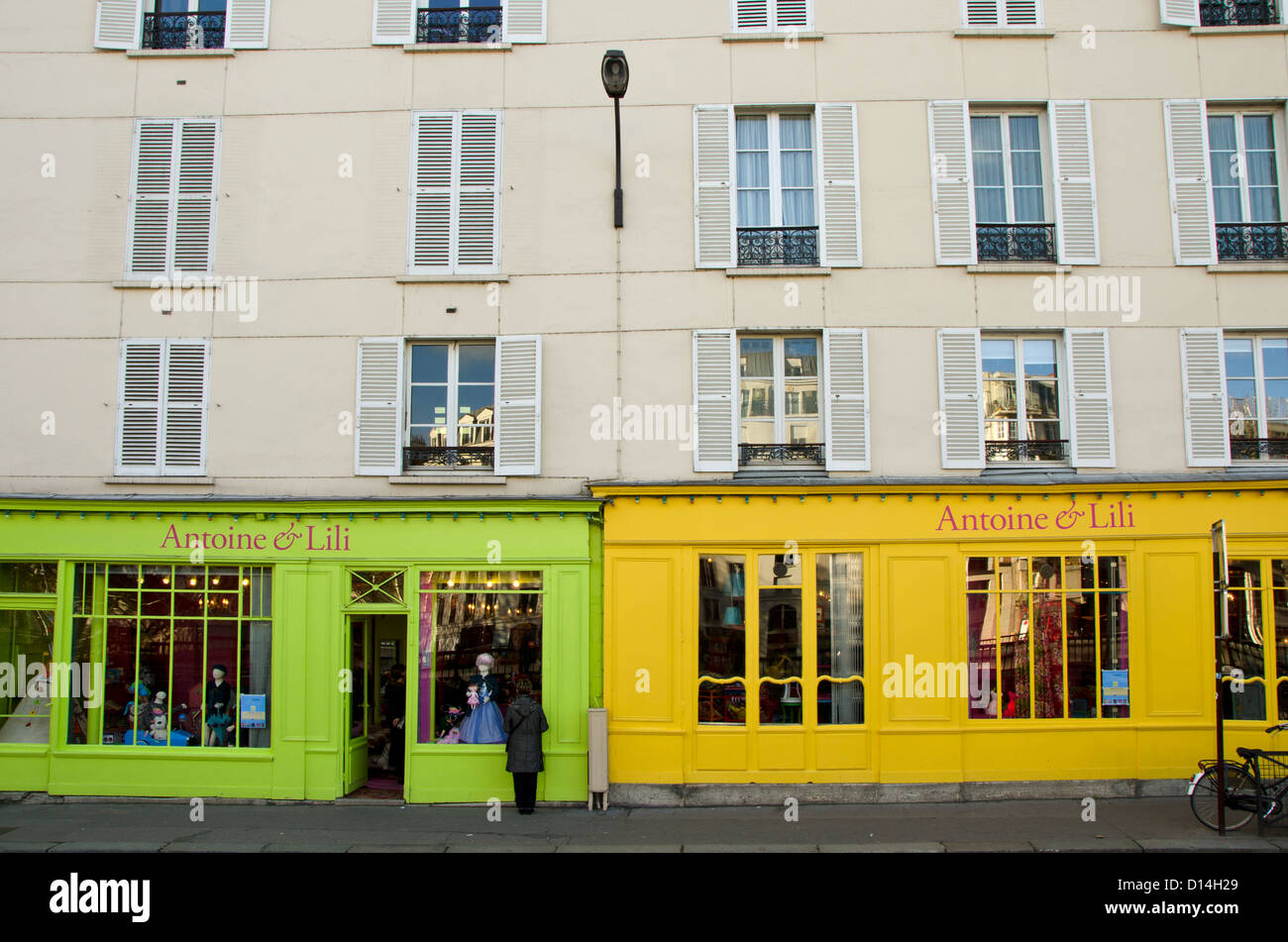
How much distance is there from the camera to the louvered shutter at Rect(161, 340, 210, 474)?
12242 millimetres

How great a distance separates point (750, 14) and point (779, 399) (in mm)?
4980

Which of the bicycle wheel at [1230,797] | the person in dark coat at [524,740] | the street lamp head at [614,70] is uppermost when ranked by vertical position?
the street lamp head at [614,70]

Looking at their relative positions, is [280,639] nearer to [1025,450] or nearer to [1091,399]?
[1025,450]

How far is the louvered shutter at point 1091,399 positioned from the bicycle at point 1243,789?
361 cm

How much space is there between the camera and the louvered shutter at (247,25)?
41.6 feet

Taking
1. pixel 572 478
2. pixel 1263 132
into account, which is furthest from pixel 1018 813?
pixel 1263 132

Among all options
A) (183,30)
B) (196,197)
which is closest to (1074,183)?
(196,197)

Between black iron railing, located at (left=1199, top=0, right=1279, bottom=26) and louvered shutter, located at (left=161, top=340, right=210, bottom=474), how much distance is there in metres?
13.3

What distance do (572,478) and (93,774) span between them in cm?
677

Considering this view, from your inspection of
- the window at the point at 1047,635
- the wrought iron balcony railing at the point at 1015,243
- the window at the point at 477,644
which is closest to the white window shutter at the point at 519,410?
the window at the point at 477,644

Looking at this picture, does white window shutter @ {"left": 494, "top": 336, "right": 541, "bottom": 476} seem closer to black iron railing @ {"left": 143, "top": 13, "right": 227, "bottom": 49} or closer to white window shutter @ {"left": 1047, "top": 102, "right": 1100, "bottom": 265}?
black iron railing @ {"left": 143, "top": 13, "right": 227, "bottom": 49}

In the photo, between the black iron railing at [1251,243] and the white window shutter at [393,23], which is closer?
the black iron railing at [1251,243]

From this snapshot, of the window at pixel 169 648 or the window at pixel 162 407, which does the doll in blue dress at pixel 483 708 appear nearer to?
the window at pixel 169 648

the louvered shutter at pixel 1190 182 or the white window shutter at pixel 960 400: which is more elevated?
the louvered shutter at pixel 1190 182
